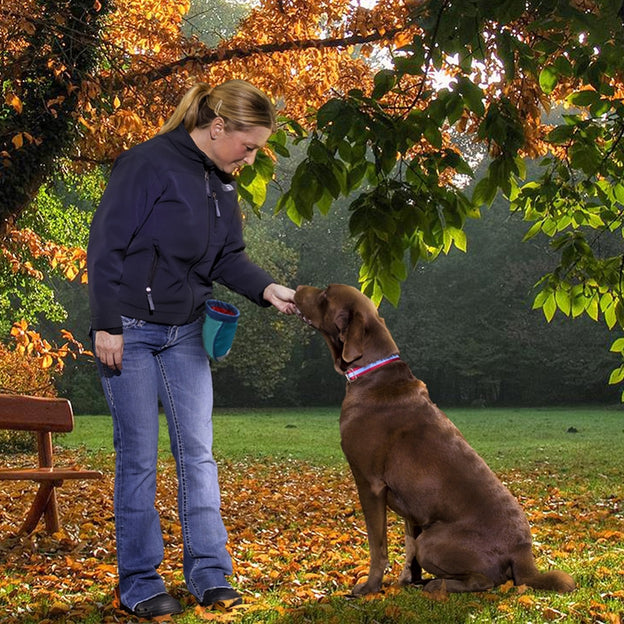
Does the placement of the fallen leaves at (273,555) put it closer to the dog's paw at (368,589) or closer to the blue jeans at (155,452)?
Result: the dog's paw at (368,589)

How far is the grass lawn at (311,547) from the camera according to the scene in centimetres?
387

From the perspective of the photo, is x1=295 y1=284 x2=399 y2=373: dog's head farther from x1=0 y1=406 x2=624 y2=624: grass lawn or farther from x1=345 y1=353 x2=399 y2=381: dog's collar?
x1=0 y1=406 x2=624 y2=624: grass lawn

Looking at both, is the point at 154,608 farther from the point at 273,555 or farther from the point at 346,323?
the point at 273,555

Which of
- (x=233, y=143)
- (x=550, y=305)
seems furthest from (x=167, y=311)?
(x=550, y=305)

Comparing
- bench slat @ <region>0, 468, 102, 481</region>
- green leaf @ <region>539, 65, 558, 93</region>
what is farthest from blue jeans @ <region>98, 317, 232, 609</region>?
bench slat @ <region>0, 468, 102, 481</region>

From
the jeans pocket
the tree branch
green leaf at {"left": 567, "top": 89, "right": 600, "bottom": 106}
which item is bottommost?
the jeans pocket

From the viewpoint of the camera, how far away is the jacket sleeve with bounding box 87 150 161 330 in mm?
3660

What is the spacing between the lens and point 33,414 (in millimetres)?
6742

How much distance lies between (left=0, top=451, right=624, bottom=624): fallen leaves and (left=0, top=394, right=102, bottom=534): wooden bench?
17cm

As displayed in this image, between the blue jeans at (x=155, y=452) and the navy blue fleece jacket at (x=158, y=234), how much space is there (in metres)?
0.14

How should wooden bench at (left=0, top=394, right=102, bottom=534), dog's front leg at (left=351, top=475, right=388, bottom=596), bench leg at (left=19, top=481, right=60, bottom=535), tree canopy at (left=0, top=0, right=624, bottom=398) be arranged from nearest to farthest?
1. dog's front leg at (left=351, top=475, right=388, bottom=596)
2. tree canopy at (left=0, top=0, right=624, bottom=398)
3. wooden bench at (left=0, top=394, right=102, bottom=534)
4. bench leg at (left=19, top=481, right=60, bottom=535)

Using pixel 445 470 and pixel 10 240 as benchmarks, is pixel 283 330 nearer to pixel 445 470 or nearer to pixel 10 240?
pixel 10 240

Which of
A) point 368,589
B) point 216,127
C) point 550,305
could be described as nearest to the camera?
point 216,127

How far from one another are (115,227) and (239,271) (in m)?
0.83
